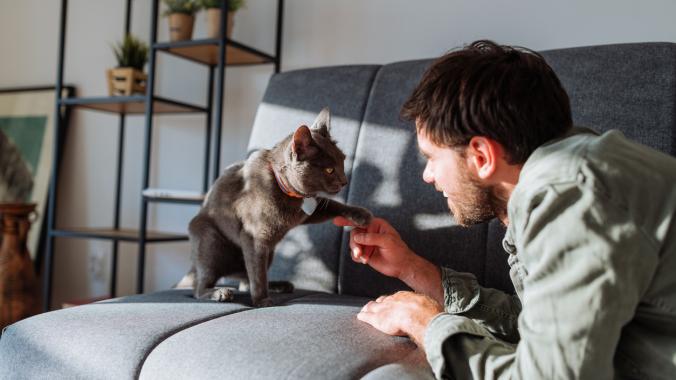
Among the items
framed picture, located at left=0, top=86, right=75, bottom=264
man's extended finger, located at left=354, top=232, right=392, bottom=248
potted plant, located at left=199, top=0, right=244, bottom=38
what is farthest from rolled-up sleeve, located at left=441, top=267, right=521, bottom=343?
framed picture, located at left=0, top=86, right=75, bottom=264

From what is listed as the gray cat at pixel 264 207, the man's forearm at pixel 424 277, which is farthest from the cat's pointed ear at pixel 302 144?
the man's forearm at pixel 424 277

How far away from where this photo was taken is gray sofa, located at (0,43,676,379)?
42.3 inches

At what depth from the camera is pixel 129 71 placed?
2.65 m

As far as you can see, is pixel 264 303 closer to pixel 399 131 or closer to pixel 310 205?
pixel 310 205

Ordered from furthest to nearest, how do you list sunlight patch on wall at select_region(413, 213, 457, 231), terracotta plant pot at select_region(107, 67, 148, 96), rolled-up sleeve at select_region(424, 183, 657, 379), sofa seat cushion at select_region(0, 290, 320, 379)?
terracotta plant pot at select_region(107, 67, 148, 96)
sunlight patch on wall at select_region(413, 213, 457, 231)
sofa seat cushion at select_region(0, 290, 320, 379)
rolled-up sleeve at select_region(424, 183, 657, 379)

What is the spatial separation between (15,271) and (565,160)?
7.34 feet

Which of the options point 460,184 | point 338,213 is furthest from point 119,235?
point 460,184

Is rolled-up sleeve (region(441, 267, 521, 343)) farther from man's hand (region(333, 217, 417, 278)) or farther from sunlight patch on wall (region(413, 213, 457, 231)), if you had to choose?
sunlight patch on wall (region(413, 213, 457, 231))

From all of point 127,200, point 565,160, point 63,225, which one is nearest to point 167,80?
point 127,200

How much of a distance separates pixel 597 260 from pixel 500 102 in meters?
0.29

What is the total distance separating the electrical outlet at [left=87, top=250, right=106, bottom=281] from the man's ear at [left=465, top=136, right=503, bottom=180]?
8.93ft

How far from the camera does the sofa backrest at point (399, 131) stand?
54.9 inches

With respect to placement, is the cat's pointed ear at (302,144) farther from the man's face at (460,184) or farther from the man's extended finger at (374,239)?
the man's face at (460,184)

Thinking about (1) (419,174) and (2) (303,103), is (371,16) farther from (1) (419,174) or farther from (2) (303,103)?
(1) (419,174)
